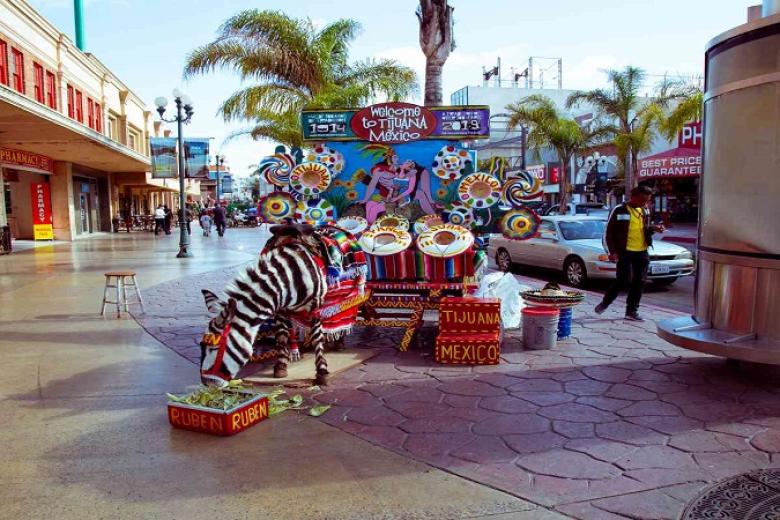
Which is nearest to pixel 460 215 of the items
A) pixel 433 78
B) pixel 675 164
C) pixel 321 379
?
pixel 321 379

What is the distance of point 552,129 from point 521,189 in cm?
2262

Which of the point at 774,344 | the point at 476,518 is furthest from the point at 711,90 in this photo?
the point at 476,518

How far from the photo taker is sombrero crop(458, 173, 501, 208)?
24.6 ft

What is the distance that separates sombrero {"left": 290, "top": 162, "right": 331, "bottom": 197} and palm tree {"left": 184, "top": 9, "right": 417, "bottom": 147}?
31.6ft

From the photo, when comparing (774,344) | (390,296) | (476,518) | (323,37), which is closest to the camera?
(476,518)

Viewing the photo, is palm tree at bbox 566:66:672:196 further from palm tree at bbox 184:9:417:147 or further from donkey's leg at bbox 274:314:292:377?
donkey's leg at bbox 274:314:292:377

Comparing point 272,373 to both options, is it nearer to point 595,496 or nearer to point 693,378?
point 595,496

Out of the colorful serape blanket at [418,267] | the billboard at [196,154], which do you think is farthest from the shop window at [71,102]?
A: the colorful serape blanket at [418,267]

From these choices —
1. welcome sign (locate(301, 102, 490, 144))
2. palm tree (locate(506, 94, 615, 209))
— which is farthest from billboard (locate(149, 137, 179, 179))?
welcome sign (locate(301, 102, 490, 144))

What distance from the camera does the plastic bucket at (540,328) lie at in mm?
6688

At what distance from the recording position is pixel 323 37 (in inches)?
730

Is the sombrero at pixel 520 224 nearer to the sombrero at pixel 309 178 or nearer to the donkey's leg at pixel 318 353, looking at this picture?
the sombrero at pixel 309 178

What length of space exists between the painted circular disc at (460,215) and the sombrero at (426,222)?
0.39ft

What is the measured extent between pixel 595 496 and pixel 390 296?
397 centimetres
